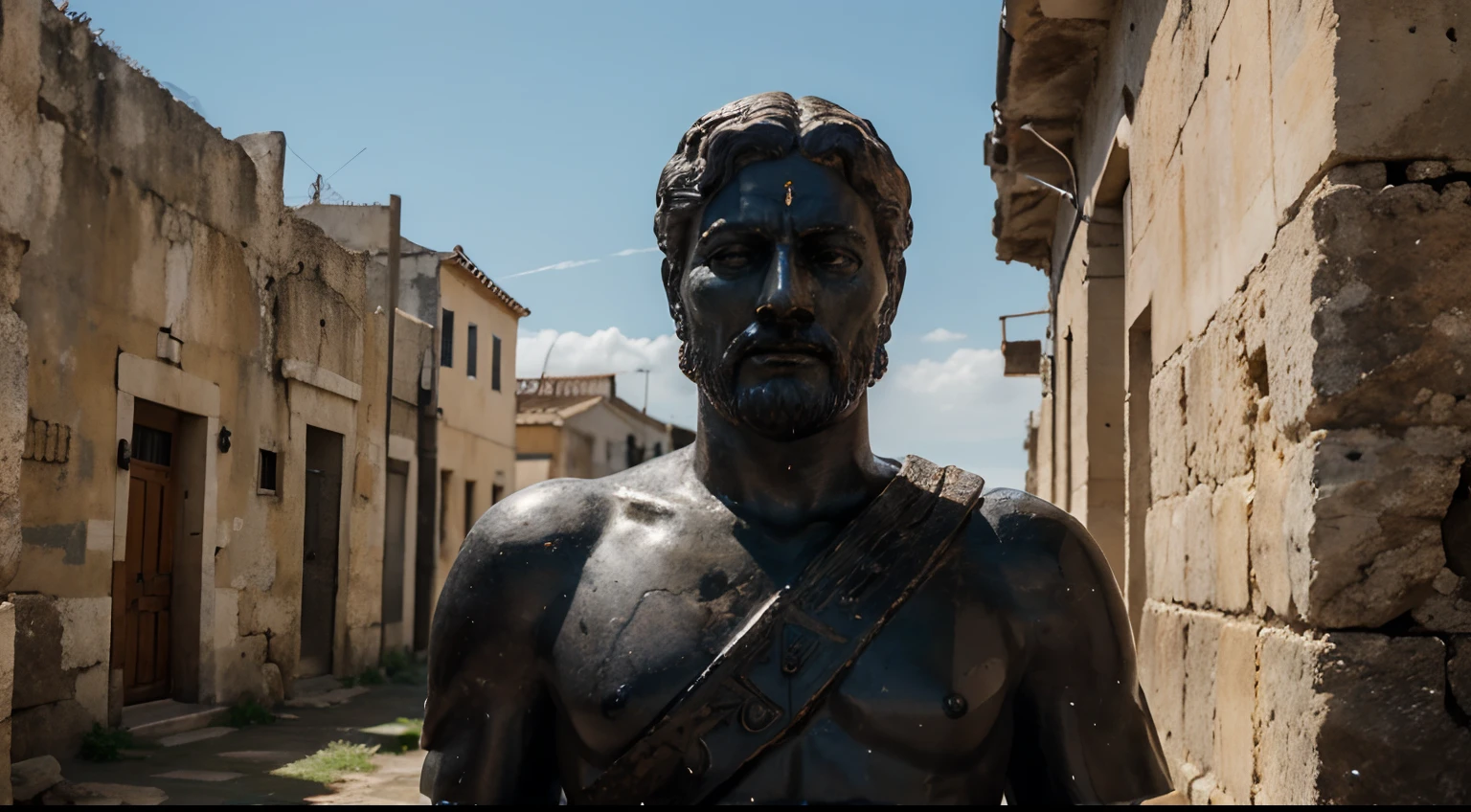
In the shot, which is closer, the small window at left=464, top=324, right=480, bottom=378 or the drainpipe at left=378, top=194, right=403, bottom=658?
the drainpipe at left=378, top=194, right=403, bottom=658

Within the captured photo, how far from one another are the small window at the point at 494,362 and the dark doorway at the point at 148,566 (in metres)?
11.8

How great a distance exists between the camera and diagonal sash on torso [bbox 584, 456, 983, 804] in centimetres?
182

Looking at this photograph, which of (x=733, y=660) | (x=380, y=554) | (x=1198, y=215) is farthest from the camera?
(x=380, y=554)

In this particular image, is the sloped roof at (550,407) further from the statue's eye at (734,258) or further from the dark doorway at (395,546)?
the statue's eye at (734,258)

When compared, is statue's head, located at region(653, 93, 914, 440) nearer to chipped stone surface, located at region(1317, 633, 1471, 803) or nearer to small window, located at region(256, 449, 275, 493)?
chipped stone surface, located at region(1317, 633, 1471, 803)

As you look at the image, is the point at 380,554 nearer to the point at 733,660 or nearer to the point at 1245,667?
the point at 1245,667

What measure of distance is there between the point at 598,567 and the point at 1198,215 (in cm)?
329

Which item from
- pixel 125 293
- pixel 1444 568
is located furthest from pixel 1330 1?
pixel 125 293

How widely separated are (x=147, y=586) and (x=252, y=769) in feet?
8.52

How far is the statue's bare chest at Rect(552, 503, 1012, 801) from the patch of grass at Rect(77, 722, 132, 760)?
27.4ft

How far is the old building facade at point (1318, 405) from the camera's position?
2898 mm

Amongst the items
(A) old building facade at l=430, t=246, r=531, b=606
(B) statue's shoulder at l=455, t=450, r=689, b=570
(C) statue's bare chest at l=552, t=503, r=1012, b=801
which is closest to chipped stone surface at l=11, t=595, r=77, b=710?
(B) statue's shoulder at l=455, t=450, r=689, b=570

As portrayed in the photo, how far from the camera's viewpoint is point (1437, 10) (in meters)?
2.95

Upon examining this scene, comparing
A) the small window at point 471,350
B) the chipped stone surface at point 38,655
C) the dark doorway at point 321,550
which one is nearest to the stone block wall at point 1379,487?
the chipped stone surface at point 38,655
